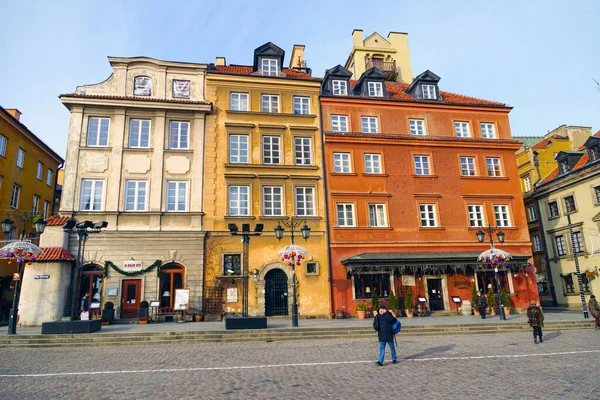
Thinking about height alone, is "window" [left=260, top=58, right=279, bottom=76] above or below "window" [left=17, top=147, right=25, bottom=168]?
above

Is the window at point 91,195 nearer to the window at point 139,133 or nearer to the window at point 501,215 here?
the window at point 139,133

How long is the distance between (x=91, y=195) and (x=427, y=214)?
2055 centimetres

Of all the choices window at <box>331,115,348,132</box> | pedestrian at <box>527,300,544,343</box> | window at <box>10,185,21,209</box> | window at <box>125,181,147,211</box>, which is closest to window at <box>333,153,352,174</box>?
window at <box>331,115,348,132</box>

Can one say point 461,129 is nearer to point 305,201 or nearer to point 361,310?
point 305,201

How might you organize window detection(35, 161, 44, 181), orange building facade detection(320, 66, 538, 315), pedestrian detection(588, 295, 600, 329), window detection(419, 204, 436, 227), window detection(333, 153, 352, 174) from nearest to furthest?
pedestrian detection(588, 295, 600, 329) → orange building facade detection(320, 66, 538, 315) → window detection(333, 153, 352, 174) → window detection(419, 204, 436, 227) → window detection(35, 161, 44, 181)

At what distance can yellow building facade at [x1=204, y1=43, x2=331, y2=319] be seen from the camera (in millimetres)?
23641

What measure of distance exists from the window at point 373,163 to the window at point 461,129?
6416mm

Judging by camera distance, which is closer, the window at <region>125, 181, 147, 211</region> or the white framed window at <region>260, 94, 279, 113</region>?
the window at <region>125, 181, 147, 211</region>

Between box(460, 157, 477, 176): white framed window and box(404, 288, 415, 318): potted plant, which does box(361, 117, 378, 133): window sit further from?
box(404, 288, 415, 318): potted plant

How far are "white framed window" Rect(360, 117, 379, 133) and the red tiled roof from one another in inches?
758

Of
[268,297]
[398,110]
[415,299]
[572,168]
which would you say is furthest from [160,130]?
[572,168]

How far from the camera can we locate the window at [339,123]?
2725 cm

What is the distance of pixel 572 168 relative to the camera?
112 ft

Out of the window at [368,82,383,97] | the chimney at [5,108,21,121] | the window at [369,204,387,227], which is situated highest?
the chimney at [5,108,21,121]
